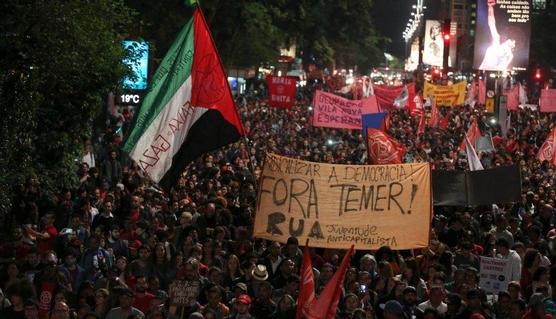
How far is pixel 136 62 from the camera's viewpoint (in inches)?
812

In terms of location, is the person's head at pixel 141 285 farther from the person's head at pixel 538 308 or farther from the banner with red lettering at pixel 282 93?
the banner with red lettering at pixel 282 93

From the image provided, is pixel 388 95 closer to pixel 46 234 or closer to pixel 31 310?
pixel 46 234


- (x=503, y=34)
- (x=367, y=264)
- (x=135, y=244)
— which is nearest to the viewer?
(x=367, y=264)

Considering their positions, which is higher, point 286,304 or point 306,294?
point 306,294

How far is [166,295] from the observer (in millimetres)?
11055

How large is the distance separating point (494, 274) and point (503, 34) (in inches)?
1595

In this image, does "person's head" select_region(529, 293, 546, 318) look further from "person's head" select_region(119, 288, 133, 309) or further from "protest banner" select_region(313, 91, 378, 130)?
"protest banner" select_region(313, 91, 378, 130)

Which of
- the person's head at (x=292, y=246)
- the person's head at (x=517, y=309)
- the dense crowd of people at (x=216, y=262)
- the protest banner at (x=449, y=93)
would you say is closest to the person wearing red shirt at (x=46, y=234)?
the dense crowd of people at (x=216, y=262)

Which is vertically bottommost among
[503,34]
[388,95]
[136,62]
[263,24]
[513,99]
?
[513,99]

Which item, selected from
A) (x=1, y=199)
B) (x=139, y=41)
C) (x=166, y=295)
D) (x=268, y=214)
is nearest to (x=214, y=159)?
(x=139, y=41)

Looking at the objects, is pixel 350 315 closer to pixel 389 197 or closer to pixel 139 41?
pixel 389 197

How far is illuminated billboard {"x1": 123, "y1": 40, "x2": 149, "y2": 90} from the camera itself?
811 inches

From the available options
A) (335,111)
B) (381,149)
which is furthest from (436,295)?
(335,111)

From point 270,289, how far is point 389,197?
2601 millimetres
